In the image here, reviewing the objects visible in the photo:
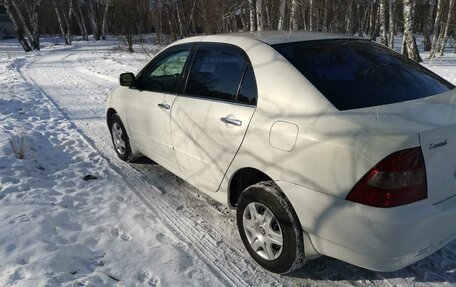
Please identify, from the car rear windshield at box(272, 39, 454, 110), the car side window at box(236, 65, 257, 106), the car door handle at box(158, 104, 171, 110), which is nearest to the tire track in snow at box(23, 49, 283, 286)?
the car door handle at box(158, 104, 171, 110)

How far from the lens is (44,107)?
27.7ft

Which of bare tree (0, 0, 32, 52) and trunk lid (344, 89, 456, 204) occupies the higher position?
bare tree (0, 0, 32, 52)

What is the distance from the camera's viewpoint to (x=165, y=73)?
14.7 ft

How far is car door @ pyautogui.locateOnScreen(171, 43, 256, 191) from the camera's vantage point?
300 centimetres

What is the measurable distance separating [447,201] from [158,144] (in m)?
2.79

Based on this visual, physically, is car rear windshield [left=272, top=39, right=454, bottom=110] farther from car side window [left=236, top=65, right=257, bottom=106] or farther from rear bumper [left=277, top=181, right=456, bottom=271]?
rear bumper [left=277, top=181, right=456, bottom=271]

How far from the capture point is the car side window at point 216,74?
10.4ft

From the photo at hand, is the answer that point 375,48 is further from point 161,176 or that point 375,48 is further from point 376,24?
point 376,24

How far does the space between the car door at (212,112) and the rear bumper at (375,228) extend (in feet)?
2.61

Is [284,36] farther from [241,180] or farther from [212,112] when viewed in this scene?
[241,180]

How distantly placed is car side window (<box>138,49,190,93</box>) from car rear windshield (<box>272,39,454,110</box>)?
1240 millimetres

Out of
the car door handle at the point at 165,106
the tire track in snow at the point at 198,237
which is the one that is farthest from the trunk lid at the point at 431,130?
the car door handle at the point at 165,106

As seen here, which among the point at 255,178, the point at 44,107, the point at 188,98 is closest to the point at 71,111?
the point at 44,107

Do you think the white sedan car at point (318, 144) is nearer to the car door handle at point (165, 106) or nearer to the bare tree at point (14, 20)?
the car door handle at point (165, 106)
